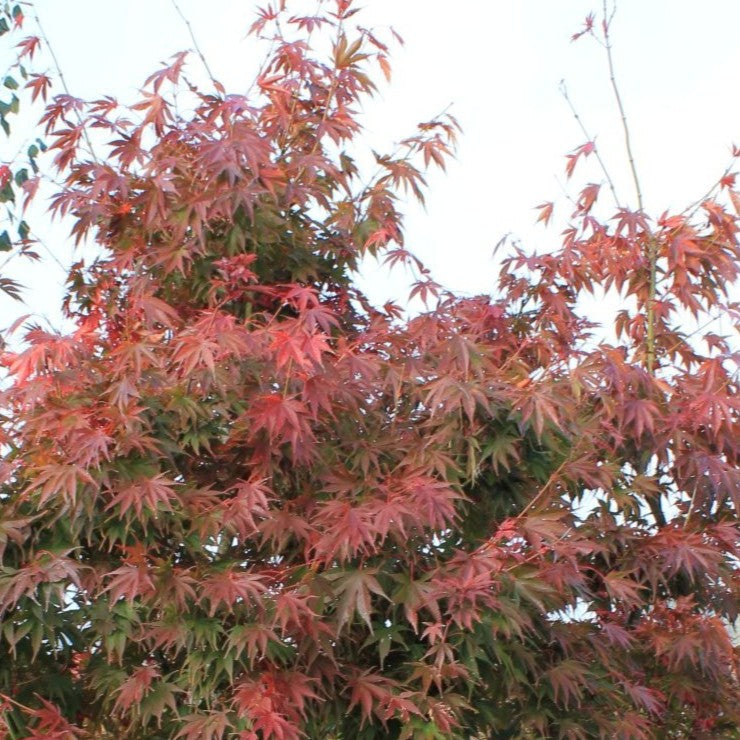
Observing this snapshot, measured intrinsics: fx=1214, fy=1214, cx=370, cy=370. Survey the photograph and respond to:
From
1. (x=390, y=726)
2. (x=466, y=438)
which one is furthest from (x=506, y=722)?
(x=466, y=438)

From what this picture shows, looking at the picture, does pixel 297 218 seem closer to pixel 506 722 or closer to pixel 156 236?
pixel 156 236

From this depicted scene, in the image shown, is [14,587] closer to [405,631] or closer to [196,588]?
[196,588]

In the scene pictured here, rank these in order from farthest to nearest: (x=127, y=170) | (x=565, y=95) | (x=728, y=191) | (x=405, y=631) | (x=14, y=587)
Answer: (x=565, y=95) < (x=728, y=191) < (x=127, y=170) < (x=405, y=631) < (x=14, y=587)

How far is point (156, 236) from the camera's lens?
12.0 ft

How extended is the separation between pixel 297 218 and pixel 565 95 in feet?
4.24

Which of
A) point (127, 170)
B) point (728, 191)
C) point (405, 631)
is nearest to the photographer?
point (405, 631)

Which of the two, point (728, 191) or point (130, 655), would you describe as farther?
point (728, 191)

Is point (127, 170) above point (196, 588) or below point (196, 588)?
above

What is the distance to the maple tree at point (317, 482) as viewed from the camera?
121 inches

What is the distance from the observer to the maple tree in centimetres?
306

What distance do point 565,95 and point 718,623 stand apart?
6.43 feet

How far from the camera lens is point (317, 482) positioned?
11.0 feet

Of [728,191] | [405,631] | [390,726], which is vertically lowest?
[390,726]

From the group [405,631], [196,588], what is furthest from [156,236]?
[405,631]
